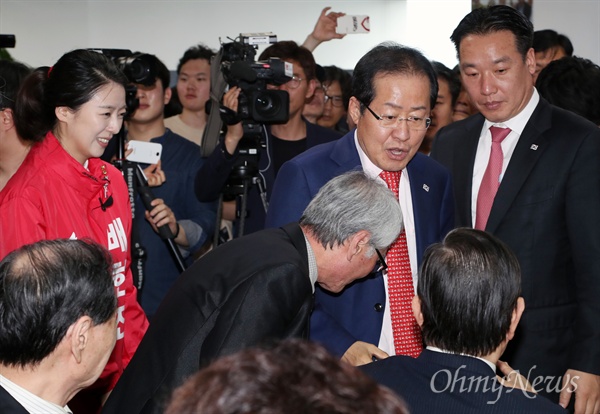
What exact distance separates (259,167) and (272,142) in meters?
0.16

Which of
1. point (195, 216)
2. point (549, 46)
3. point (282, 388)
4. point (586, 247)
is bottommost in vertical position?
point (195, 216)

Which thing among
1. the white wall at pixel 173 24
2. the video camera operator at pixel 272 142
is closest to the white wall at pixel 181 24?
the white wall at pixel 173 24

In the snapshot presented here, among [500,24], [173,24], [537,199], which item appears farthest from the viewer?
[173,24]

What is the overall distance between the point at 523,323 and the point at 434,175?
545 millimetres

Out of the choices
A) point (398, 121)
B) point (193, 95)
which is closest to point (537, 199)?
point (398, 121)

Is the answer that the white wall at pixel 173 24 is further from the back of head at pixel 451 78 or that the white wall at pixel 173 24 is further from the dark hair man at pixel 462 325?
the dark hair man at pixel 462 325

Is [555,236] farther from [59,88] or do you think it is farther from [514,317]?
[59,88]

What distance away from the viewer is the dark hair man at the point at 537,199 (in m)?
2.54

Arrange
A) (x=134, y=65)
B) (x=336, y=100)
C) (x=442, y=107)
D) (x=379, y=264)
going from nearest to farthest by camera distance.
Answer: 1. (x=379, y=264)
2. (x=134, y=65)
3. (x=442, y=107)
4. (x=336, y=100)

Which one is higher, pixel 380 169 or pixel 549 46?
pixel 549 46

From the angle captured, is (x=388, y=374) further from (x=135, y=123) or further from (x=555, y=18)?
(x=555, y=18)

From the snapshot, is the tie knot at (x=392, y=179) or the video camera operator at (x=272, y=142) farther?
the video camera operator at (x=272, y=142)

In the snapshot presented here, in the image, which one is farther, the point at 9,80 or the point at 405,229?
the point at 9,80

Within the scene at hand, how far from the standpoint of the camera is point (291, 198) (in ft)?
8.22
